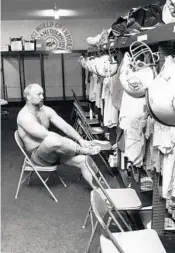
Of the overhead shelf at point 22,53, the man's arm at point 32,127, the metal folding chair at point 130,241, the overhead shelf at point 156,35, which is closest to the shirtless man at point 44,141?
the man's arm at point 32,127

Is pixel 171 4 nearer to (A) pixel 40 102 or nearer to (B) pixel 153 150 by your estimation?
(B) pixel 153 150

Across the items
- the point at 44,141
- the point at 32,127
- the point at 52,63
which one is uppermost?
the point at 52,63

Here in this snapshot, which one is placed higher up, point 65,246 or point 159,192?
point 159,192

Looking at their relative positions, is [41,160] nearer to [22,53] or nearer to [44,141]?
[44,141]

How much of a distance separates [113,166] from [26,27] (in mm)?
6323

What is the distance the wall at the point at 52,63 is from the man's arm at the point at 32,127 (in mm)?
6058

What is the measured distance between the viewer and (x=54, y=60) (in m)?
9.40

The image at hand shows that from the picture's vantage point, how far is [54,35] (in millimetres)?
9320

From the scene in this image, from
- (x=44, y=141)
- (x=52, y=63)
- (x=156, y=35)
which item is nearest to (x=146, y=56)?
(x=156, y=35)

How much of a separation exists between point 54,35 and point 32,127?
20.9 feet

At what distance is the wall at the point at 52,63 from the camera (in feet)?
30.4

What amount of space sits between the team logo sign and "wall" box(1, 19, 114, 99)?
0.11m

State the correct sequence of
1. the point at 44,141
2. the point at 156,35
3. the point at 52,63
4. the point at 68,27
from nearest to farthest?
the point at 156,35 < the point at 44,141 < the point at 68,27 < the point at 52,63

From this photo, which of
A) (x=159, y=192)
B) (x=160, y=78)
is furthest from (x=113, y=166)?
(x=160, y=78)
